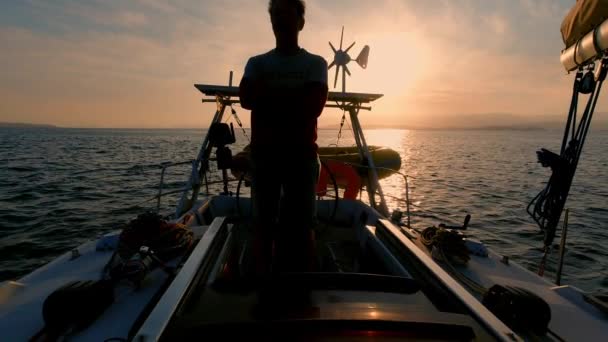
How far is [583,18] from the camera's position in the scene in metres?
2.81

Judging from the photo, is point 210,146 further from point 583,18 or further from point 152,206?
point 152,206

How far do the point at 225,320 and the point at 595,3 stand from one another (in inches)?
145

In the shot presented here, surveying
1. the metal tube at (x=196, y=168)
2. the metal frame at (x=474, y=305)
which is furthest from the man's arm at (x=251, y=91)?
the metal tube at (x=196, y=168)

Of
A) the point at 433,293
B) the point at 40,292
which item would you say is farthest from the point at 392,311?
the point at 40,292

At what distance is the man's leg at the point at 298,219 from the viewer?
238 cm

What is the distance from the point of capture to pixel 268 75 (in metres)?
2.31

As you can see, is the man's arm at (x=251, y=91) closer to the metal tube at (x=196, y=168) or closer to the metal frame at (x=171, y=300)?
the metal frame at (x=171, y=300)

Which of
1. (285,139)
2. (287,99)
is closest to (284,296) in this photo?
(285,139)

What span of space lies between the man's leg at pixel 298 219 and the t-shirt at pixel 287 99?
0.61ft

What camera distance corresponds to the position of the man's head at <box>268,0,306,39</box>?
2.19 meters

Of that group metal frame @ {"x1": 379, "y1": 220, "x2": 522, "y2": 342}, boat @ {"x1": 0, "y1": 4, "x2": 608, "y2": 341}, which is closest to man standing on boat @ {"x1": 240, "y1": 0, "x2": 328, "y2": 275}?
boat @ {"x1": 0, "y1": 4, "x2": 608, "y2": 341}

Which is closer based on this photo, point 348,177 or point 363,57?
point 363,57

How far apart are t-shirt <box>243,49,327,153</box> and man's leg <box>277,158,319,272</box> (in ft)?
0.61

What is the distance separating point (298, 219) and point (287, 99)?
0.91 meters
